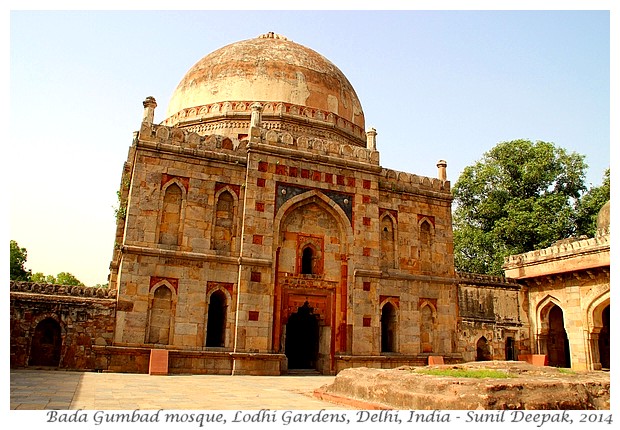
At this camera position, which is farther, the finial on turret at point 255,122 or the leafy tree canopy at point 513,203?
the leafy tree canopy at point 513,203

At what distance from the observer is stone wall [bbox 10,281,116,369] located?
44.9 ft

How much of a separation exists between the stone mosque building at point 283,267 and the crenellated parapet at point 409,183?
0.17 ft

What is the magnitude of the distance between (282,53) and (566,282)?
46.6 feet

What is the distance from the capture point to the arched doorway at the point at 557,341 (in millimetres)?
21219

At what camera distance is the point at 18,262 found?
107 ft

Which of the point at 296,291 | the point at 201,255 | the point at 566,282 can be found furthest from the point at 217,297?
the point at 566,282

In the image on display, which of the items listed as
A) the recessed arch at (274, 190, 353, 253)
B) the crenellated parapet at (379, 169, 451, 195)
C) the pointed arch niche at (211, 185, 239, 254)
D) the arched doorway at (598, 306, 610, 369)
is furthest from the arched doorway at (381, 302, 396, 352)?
the arched doorway at (598, 306, 610, 369)

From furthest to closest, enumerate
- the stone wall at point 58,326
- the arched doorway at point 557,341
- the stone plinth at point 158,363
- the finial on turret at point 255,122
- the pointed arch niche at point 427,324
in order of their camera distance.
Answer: the arched doorway at point 557,341, the pointed arch niche at point 427,324, the finial on turret at point 255,122, the stone wall at point 58,326, the stone plinth at point 158,363

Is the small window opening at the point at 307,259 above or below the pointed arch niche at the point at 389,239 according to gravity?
below

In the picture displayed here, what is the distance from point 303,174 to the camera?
665 inches

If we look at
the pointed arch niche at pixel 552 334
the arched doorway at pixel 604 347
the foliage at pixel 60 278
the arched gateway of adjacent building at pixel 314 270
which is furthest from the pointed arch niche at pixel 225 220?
the foliage at pixel 60 278

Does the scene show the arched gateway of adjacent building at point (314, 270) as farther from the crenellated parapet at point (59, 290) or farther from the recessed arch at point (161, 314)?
the crenellated parapet at point (59, 290)
